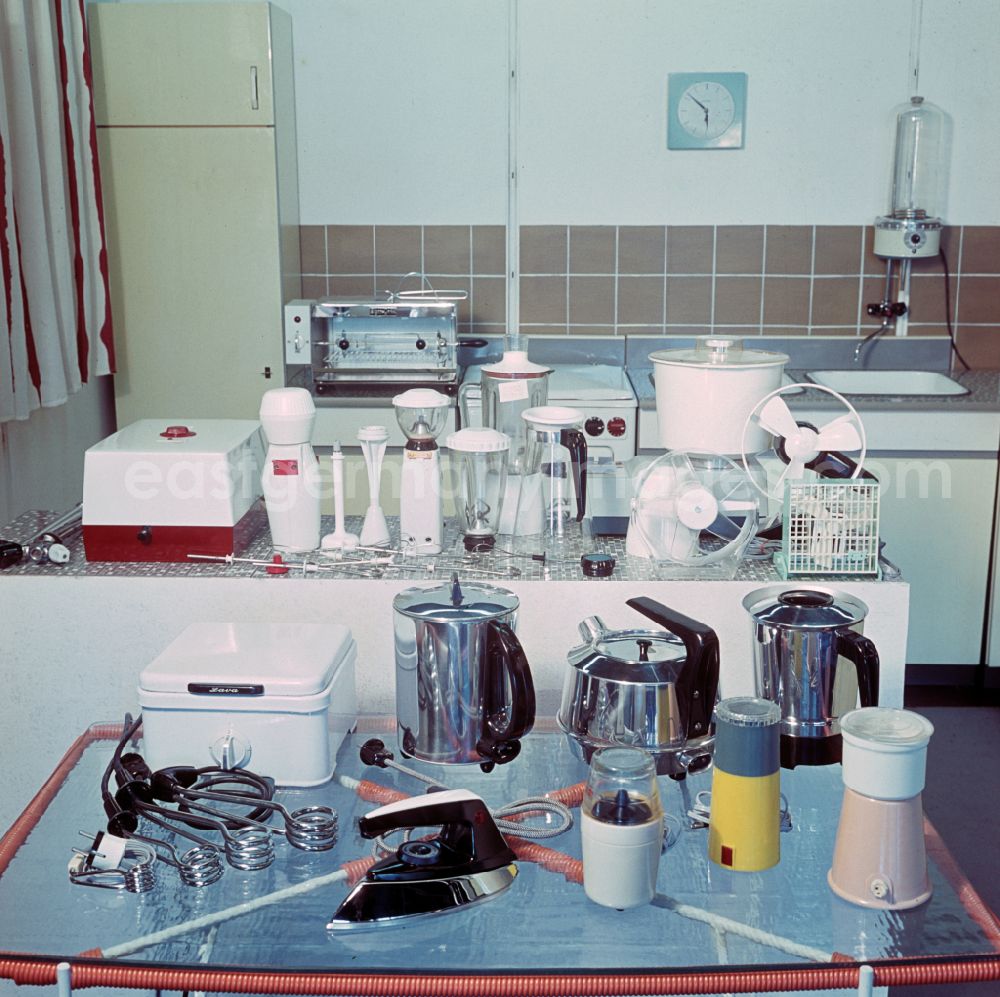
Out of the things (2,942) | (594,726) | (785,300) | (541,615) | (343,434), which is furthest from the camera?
(785,300)

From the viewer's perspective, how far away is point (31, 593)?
2100 millimetres

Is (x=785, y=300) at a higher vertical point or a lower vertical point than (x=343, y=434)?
higher

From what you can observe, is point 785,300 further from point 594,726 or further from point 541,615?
point 594,726

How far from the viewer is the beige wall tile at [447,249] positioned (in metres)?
4.32

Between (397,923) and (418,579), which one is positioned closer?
(397,923)

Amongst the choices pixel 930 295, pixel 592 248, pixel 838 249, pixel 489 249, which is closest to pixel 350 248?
pixel 489 249

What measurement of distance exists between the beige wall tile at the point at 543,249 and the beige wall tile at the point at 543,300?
0.04 meters

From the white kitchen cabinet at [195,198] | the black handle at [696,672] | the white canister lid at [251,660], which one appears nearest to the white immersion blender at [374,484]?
the white canister lid at [251,660]

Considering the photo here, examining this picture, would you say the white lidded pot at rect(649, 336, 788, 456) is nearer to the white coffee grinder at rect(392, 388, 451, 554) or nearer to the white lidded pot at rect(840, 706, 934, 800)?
the white coffee grinder at rect(392, 388, 451, 554)

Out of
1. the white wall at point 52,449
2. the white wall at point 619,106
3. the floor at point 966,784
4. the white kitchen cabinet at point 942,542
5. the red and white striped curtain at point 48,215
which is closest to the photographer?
the floor at point 966,784

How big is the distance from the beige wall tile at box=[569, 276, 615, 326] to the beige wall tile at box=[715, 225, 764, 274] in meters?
0.39

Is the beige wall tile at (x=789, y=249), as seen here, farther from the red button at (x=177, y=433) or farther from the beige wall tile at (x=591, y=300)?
the red button at (x=177, y=433)

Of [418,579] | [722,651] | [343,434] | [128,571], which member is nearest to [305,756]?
[418,579]

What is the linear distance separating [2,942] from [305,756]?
442 millimetres
